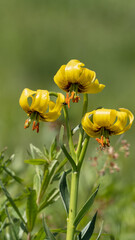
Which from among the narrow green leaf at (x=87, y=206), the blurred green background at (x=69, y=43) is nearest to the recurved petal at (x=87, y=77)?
the narrow green leaf at (x=87, y=206)

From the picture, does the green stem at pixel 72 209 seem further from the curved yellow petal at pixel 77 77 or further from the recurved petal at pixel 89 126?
the curved yellow petal at pixel 77 77

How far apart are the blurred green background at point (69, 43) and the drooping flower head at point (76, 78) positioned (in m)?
1.59

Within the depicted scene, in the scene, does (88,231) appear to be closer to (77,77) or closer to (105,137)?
(105,137)

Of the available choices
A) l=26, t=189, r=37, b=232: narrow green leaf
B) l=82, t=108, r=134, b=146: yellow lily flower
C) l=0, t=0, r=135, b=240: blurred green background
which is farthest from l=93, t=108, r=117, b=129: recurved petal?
l=0, t=0, r=135, b=240: blurred green background

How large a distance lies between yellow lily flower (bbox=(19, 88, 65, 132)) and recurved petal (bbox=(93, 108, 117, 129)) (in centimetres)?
8

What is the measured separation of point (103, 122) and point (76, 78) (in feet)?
0.38

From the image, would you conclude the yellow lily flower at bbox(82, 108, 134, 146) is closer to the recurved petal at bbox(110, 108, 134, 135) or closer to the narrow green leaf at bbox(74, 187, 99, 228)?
the recurved petal at bbox(110, 108, 134, 135)

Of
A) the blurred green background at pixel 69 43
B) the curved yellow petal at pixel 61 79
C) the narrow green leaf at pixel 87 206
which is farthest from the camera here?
the blurred green background at pixel 69 43

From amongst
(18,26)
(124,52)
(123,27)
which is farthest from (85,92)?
(123,27)

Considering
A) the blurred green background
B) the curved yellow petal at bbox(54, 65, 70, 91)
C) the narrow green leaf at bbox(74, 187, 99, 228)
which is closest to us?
the narrow green leaf at bbox(74, 187, 99, 228)

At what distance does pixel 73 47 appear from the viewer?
24.1 ft

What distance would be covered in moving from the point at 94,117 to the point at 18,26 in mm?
7616

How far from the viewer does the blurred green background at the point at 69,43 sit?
17.7 ft

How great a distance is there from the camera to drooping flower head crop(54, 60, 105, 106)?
2.61ft
